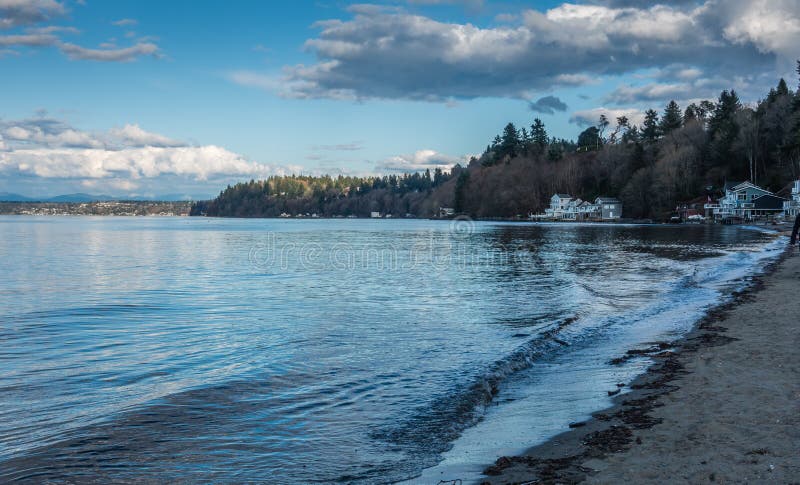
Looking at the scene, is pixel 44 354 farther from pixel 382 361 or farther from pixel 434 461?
pixel 434 461

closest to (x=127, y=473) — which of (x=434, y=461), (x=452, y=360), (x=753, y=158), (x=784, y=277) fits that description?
(x=434, y=461)

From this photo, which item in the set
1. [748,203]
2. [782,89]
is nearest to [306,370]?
[748,203]

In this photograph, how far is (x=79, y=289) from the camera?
2858cm

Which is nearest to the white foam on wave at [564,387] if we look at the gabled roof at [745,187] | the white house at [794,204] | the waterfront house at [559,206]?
the white house at [794,204]

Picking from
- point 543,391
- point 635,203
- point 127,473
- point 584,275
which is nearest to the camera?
point 127,473

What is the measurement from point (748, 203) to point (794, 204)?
1386 cm

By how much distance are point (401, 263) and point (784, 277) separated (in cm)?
2493

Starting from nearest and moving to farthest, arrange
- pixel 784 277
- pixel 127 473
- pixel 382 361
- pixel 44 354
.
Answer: pixel 127 473
pixel 382 361
pixel 44 354
pixel 784 277

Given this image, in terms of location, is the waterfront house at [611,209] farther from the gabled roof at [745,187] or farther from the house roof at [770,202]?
the house roof at [770,202]

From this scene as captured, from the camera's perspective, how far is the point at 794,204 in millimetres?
109188

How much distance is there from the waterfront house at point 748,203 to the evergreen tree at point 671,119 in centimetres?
4264

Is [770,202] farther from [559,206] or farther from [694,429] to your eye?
[694,429]

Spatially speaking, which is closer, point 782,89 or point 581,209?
point 782,89

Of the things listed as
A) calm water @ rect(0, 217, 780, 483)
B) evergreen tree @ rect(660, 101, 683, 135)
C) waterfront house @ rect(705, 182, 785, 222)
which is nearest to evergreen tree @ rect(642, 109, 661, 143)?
evergreen tree @ rect(660, 101, 683, 135)
